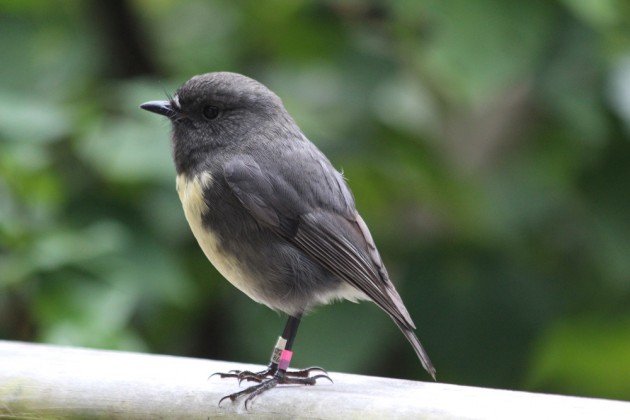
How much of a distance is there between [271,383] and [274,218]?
51 cm

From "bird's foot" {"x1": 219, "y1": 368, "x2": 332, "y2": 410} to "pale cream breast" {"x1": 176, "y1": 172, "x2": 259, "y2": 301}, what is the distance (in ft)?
1.03

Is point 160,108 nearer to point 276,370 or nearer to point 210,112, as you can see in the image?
point 210,112

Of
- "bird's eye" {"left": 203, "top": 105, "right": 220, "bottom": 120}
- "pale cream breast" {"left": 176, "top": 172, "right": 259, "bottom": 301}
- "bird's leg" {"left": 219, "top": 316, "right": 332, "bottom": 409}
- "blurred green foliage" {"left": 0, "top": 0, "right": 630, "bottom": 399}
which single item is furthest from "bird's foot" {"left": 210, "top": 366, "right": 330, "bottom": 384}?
"bird's eye" {"left": 203, "top": 105, "right": 220, "bottom": 120}

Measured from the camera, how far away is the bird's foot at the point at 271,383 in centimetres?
269

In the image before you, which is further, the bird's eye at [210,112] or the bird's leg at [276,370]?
the bird's eye at [210,112]

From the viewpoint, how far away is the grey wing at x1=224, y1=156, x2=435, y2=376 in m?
3.06

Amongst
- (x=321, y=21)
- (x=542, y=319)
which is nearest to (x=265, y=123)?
(x=321, y=21)

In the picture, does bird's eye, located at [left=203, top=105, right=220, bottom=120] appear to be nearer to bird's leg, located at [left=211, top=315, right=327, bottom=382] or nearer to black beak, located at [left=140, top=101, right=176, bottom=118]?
black beak, located at [left=140, top=101, right=176, bottom=118]

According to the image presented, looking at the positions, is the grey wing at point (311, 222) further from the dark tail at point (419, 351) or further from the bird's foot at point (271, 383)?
the bird's foot at point (271, 383)

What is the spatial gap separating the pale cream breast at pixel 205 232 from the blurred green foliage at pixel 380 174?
0.62 metres

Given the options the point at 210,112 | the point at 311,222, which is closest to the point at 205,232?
the point at 311,222

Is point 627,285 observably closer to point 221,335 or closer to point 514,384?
point 514,384

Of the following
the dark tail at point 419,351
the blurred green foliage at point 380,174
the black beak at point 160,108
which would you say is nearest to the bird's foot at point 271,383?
the dark tail at point 419,351

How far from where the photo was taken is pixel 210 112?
330 centimetres
